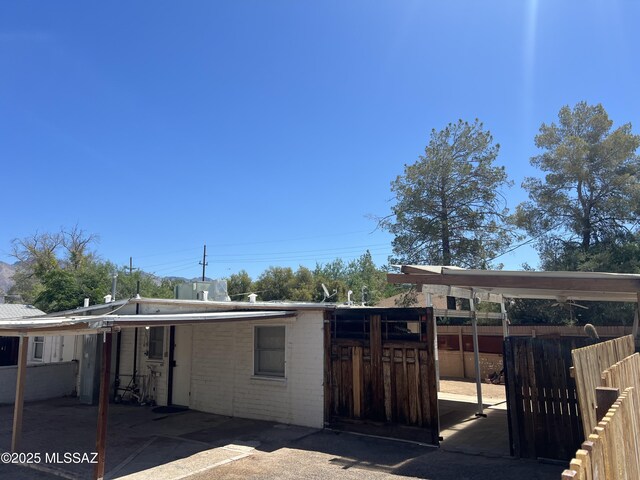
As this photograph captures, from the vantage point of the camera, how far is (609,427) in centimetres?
231

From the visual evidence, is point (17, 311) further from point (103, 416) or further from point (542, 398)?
point (542, 398)

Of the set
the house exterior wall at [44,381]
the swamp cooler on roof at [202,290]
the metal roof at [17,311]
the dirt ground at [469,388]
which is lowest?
the dirt ground at [469,388]

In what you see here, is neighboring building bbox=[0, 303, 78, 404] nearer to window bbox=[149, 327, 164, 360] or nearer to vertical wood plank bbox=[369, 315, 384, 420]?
window bbox=[149, 327, 164, 360]

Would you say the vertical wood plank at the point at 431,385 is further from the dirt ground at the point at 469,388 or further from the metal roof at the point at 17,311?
the metal roof at the point at 17,311

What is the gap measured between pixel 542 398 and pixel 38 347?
1502cm

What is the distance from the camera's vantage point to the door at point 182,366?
1145cm

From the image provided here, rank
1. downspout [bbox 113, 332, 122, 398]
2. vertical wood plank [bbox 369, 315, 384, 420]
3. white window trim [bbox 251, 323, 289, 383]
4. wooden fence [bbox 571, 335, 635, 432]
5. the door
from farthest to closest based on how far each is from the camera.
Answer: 1. downspout [bbox 113, 332, 122, 398]
2. the door
3. white window trim [bbox 251, 323, 289, 383]
4. vertical wood plank [bbox 369, 315, 384, 420]
5. wooden fence [bbox 571, 335, 635, 432]

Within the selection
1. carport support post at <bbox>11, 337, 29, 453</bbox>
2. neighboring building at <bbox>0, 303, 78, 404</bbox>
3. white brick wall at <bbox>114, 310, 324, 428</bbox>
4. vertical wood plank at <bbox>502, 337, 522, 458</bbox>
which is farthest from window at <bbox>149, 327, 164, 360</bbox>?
vertical wood plank at <bbox>502, 337, 522, 458</bbox>

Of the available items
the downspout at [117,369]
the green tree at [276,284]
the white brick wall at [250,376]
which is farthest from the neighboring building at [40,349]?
the green tree at [276,284]

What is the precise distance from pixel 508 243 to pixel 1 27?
20.0 meters

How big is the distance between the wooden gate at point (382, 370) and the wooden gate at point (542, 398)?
4.61ft

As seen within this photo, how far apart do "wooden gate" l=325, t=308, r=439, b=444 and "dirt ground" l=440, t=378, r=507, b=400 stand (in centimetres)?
633

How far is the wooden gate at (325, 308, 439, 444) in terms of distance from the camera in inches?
315

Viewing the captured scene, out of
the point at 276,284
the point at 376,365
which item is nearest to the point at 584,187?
the point at 376,365
